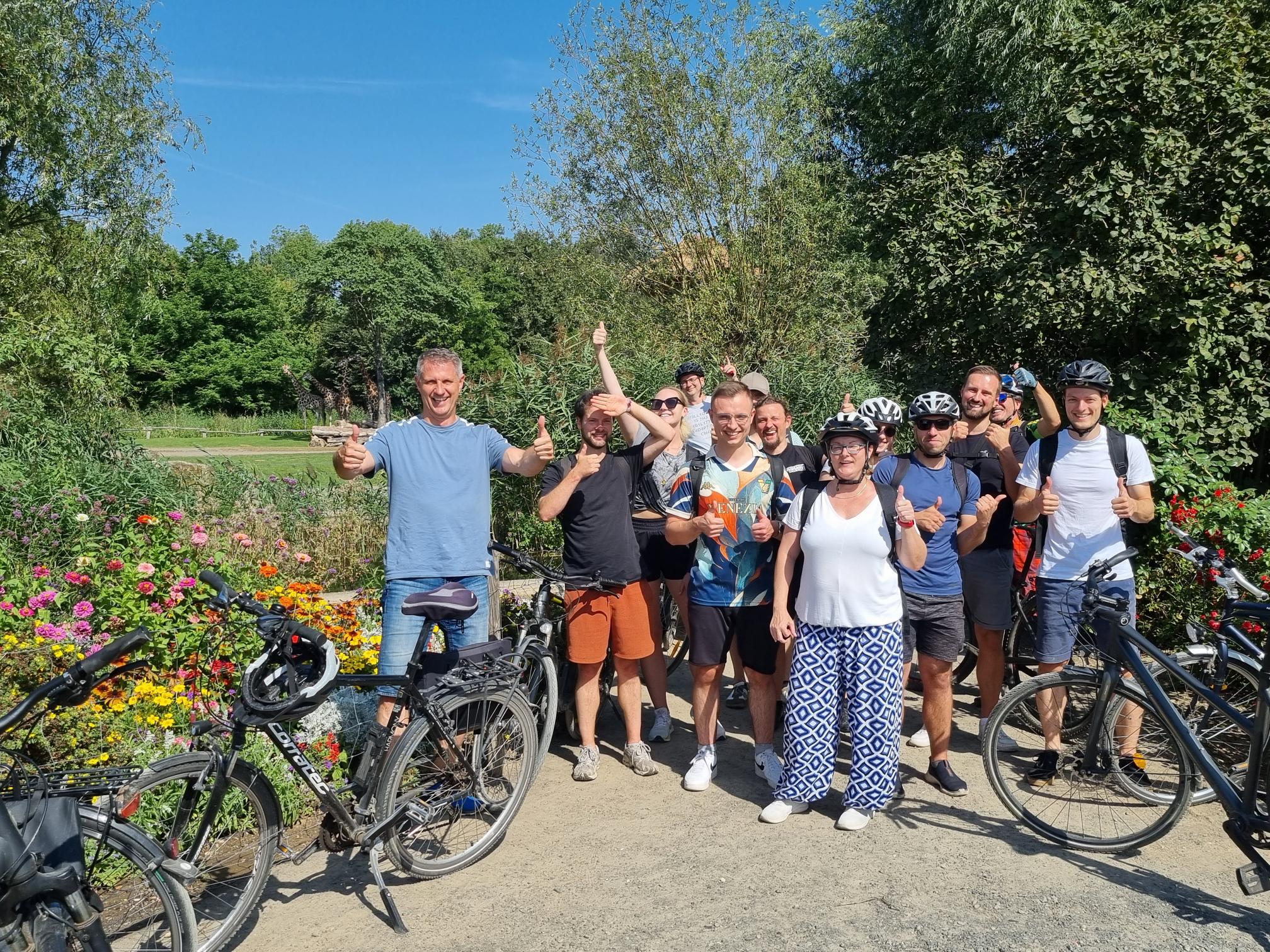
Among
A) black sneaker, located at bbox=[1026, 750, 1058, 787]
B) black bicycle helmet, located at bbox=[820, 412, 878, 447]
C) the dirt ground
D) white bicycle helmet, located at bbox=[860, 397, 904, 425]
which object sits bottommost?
the dirt ground

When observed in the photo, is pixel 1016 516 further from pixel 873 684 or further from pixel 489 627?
pixel 489 627

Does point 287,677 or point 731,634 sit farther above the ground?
point 287,677

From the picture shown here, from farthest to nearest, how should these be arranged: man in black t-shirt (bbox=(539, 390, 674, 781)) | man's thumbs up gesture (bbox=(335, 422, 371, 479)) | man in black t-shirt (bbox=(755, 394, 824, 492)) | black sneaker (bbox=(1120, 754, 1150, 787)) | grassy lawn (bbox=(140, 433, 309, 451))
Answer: grassy lawn (bbox=(140, 433, 309, 451)) < man in black t-shirt (bbox=(755, 394, 824, 492)) < man in black t-shirt (bbox=(539, 390, 674, 781)) < man's thumbs up gesture (bbox=(335, 422, 371, 479)) < black sneaker (bbox=(1120, 754, 1150, 787))

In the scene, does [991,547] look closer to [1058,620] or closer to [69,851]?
[1058,620]

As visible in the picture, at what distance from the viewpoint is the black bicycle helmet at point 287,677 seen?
3273 mm

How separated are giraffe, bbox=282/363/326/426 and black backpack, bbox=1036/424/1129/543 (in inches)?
1796

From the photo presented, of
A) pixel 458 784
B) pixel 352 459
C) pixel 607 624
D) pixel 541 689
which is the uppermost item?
pixel 352 459

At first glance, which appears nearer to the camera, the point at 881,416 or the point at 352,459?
the point at 352,459

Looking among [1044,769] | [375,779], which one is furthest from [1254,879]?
[375,779]

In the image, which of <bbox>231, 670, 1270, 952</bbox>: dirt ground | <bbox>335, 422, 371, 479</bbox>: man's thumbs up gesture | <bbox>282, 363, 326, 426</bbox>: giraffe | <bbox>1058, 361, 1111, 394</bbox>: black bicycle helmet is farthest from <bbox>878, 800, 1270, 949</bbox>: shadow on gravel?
<bbox>282, 363, 326, 426</bbox>: giraffe

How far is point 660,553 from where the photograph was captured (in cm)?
534

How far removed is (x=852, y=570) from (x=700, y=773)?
1322 mm

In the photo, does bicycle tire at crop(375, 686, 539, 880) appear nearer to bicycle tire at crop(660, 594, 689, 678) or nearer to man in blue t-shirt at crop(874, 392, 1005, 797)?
man in blue t-shirt at crop(874, 392, 1005, 797)

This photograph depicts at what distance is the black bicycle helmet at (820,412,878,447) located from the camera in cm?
405
